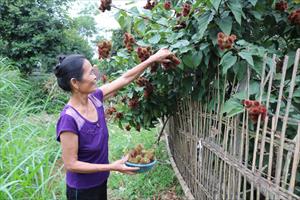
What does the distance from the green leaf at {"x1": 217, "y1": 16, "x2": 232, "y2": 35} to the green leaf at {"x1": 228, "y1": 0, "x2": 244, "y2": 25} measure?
0.07m

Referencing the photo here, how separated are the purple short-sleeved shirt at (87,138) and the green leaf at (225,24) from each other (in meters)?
0.98

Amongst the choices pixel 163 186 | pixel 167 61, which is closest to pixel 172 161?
pixel 163 186

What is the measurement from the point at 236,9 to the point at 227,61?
0.29 metres

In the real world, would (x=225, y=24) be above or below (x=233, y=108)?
above

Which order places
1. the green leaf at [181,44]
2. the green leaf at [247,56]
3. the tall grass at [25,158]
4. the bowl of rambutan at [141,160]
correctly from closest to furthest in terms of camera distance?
the green leaf at [247,56], the green leaf at [181,44], the bowl of rambutan at [141,160], the tall grass at [25,158]

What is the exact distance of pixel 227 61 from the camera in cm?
178

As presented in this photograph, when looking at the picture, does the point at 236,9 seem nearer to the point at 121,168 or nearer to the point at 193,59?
the point at 193,59

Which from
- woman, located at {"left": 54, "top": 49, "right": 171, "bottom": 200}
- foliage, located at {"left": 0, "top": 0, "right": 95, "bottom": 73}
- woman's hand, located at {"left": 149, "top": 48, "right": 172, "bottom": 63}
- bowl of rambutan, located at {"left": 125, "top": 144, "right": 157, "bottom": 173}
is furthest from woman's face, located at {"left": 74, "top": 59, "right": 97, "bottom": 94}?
foliage, located at {"left": 0, "top": 0, "right": 95, "bottom": 73}

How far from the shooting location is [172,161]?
3967mm

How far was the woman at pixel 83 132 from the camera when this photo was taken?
209 cm

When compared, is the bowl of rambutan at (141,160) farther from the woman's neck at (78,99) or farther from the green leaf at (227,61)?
the green leaf at (227,61)

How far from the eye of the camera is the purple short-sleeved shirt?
2.10m

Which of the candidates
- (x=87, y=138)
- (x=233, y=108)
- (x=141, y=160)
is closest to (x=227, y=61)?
(x=233, y=108)

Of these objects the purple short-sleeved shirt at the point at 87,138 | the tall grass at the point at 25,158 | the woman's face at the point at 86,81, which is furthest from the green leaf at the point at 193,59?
the tall grass at the point at 25,158
